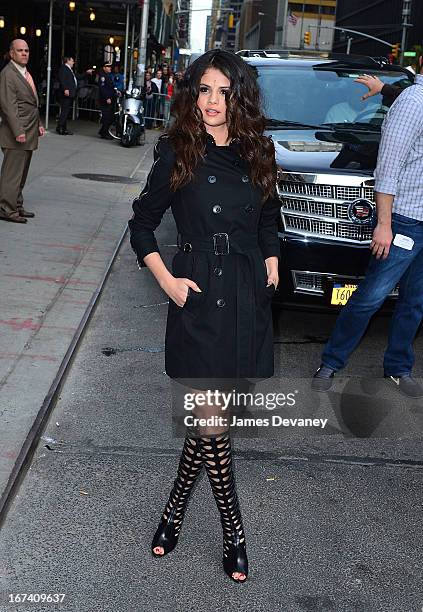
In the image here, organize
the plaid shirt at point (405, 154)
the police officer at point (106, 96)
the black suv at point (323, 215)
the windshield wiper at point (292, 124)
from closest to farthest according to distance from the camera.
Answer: the plaid shirt at point (405, 154) < the black suv at point (323, 215) < the windshield wiper at point (292, 124) < the police officer at point (106, 96)

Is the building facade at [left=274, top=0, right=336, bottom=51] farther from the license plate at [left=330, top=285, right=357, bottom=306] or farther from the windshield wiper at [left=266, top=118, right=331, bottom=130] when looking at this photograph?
the license plate at [left=330, top=285, right=357, bottom=306]

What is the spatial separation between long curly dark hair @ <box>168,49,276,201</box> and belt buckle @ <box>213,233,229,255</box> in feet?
0.76

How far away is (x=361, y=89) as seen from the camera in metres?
7.49

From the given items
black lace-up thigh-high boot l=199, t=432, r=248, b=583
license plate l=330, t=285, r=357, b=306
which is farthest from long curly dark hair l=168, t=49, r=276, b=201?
license plate l=330, t=285, r=357, b=306

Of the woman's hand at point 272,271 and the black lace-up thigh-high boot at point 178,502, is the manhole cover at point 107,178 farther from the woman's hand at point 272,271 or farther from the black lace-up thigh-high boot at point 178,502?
the black lace-up thigh-high boot at point 178,502

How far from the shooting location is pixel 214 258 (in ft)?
10.3

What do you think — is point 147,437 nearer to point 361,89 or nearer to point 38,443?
point 38,443

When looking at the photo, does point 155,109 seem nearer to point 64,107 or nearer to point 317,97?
point 64,107

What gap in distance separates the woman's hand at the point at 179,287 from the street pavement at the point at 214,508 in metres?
1.08

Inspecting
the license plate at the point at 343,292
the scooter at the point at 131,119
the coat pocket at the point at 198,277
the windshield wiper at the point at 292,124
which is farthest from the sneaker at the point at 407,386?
the scooter at the point at 131,119

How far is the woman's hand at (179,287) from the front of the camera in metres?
3.12

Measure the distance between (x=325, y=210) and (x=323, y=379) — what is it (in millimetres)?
1136

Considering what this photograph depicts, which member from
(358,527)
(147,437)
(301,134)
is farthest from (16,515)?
(301,134)

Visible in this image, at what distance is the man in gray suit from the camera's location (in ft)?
31.5
